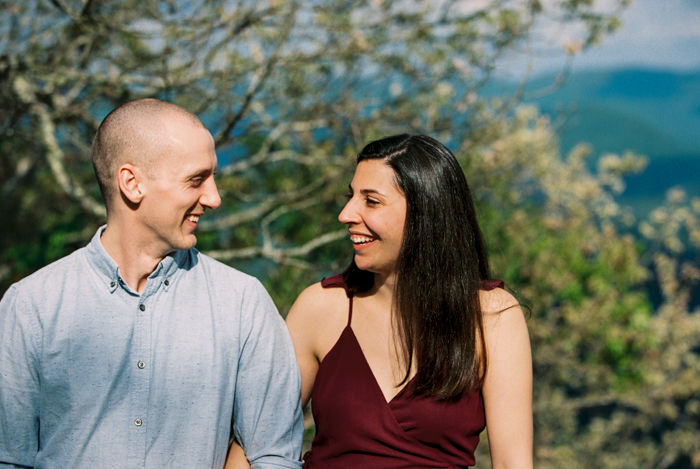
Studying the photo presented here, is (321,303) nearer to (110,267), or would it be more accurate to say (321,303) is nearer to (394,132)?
(110,267)

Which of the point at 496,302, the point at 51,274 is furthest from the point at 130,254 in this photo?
the point at 496,302

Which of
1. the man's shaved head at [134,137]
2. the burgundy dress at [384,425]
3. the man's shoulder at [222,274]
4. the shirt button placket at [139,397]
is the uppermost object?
the man's shaved head at [134,137]

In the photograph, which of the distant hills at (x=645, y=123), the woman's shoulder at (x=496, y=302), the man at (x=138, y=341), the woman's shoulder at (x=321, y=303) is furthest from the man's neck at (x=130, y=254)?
the distant hills at (x=645, y=123)

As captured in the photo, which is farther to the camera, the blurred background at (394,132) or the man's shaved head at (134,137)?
the blurred background at (394,132)

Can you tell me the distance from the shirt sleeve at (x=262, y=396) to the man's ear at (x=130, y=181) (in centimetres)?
44

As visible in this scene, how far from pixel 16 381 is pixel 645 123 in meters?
14.4

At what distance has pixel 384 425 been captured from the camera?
1939 mm

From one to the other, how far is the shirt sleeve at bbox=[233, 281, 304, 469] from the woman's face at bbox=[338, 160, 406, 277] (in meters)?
0.39

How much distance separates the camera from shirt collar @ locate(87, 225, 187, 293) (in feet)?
5.51

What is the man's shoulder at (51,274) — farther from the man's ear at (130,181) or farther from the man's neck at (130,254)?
the man's ear at (130,181)

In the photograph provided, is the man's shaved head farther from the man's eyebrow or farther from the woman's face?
the woman's face

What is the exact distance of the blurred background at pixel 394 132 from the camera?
154 inches

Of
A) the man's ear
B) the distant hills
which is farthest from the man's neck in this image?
the distant hills

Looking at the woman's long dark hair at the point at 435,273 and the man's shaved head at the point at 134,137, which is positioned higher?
the man's shaved head at the point at 134,137
